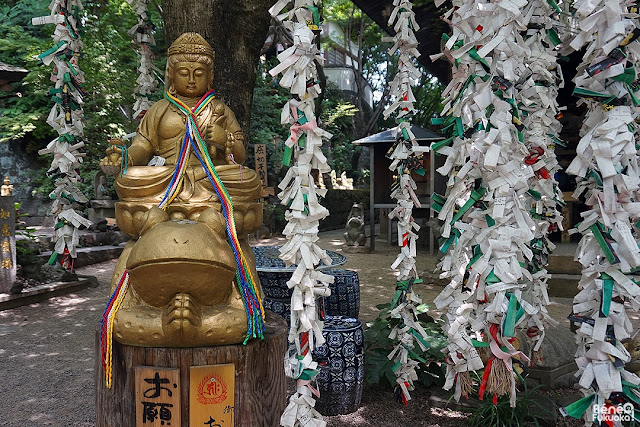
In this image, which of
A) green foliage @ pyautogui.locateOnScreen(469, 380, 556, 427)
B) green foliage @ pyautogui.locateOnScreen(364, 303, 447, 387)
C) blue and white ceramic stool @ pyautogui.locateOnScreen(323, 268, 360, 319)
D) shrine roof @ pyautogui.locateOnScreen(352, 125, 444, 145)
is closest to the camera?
green foliage @ pyautogui.locateOnScreen(469, 380, 556, 427)

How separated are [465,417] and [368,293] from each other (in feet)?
12.8

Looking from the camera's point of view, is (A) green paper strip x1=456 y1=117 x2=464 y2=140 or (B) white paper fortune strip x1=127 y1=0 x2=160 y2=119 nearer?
(A) green paper strip x1=456 y1=117 x2=464 y2=140

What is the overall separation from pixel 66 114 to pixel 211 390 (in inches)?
120

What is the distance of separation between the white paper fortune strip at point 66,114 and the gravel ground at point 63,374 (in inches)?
36.3

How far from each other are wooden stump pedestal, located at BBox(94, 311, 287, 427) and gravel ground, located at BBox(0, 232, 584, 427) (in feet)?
2.94

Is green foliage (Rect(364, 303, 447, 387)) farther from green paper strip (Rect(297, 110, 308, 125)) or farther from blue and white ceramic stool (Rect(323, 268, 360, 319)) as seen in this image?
green paper strip (Rect(297, 110, 308, 125))

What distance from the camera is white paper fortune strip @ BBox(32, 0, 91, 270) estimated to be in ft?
12.6

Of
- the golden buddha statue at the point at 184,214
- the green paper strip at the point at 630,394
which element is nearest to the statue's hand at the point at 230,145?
the golden buddha statue at the point at 184,214

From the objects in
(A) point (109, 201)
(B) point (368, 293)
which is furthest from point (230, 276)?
(A) point (109, 201)

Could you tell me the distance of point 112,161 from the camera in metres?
2.54

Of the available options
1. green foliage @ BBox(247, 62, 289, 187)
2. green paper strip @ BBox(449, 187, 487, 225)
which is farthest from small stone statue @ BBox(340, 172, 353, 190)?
green paper strip @ BBox(449, 187, 487, 225)

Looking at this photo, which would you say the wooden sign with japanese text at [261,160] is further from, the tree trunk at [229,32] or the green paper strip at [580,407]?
the green paper strip at [580,407]

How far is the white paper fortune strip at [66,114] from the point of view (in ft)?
12.6

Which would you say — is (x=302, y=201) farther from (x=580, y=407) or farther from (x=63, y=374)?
(x=63, y=374)
